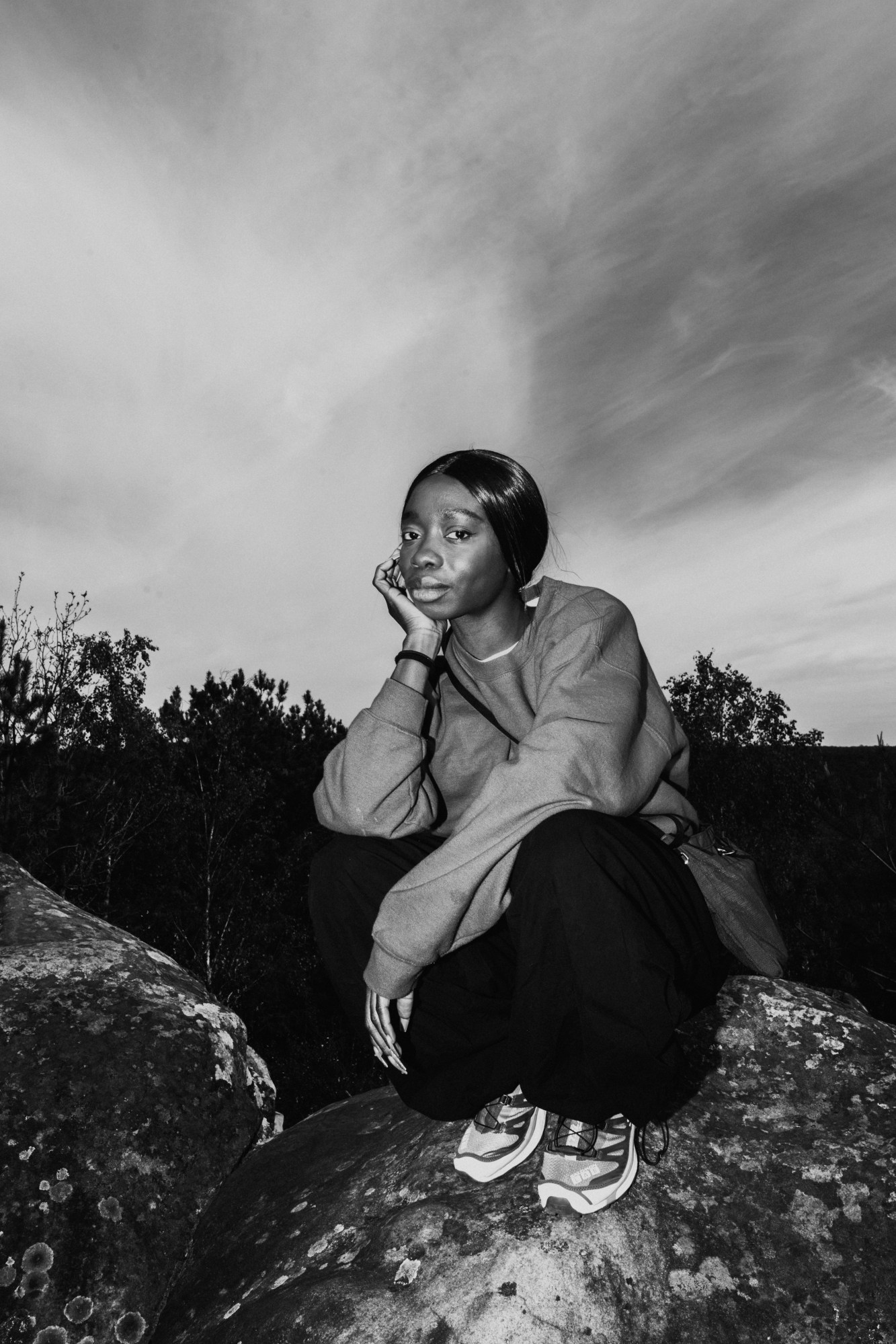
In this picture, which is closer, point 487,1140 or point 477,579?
point 487,1140

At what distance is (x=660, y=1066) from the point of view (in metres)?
1.90

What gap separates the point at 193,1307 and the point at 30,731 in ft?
33.1

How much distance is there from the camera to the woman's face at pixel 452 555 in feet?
8.06

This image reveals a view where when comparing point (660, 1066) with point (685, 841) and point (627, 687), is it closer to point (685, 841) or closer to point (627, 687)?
point (685, 841)

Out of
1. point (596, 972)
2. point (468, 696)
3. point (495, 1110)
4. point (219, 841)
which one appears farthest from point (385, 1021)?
point (219, 841)

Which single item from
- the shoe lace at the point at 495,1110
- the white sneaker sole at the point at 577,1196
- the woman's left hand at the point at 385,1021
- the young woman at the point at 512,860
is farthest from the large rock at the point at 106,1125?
the white sneaker sole at the point at 577,1196

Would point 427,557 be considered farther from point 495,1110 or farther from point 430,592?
point 495,1110

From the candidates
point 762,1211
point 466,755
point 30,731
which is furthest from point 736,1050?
point 30,731

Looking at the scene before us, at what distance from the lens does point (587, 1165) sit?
2.01 meters

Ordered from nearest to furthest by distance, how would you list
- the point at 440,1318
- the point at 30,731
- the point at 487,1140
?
the point at 440,1318 < the point at 487,1140 < the point at 30,731

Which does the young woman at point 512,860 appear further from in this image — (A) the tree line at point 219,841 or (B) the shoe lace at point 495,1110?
(A) the tree line at point 219,841

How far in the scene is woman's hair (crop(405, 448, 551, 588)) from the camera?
2.47 meters

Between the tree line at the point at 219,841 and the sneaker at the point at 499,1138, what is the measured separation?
31.9 ft

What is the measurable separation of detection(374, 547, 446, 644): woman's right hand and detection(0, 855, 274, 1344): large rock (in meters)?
1.37
